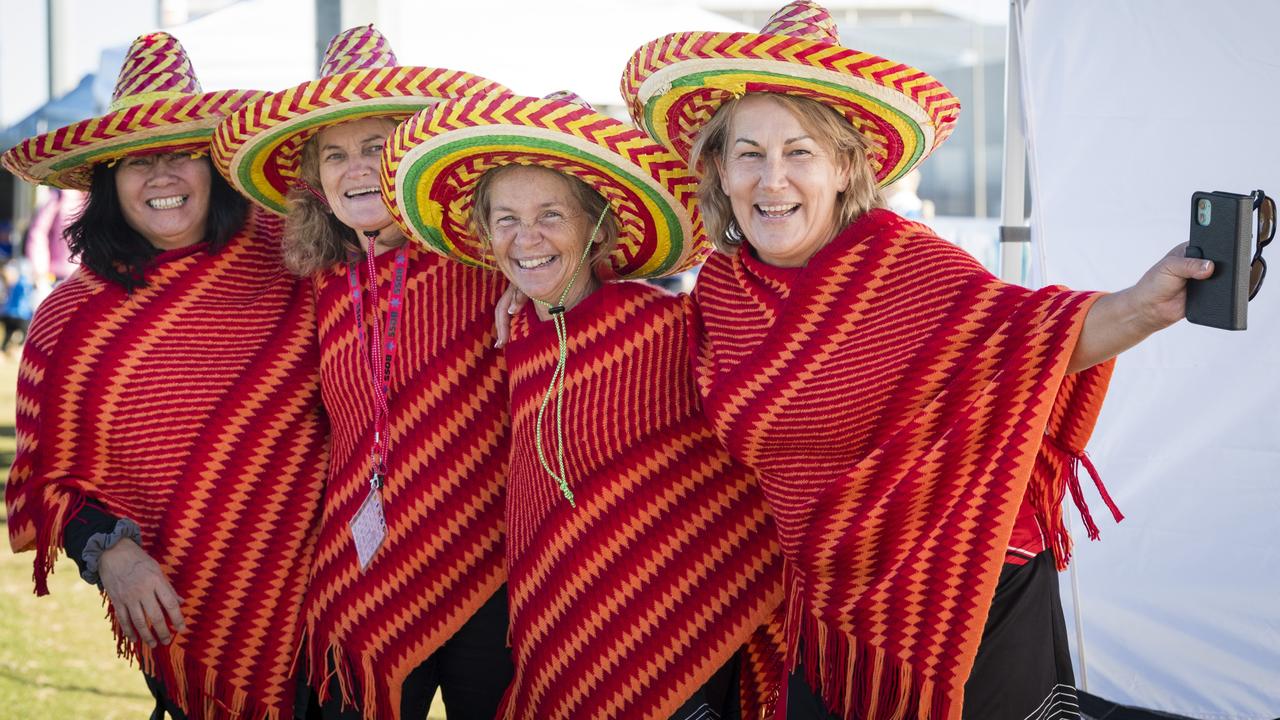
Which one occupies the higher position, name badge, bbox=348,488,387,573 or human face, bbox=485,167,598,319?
human face, bbox=485,167,598,319

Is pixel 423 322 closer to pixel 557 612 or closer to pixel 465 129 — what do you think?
pixel 465 129

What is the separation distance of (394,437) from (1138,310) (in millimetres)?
1597

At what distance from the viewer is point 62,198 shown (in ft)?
34.5

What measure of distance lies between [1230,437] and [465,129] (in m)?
2.10

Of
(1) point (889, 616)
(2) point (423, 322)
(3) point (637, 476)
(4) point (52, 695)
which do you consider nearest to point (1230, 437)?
(1) point (889, 616)

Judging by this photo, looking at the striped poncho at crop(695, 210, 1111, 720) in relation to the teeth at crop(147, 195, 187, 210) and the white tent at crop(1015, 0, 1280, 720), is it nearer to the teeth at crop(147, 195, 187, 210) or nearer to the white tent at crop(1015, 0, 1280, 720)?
the white tent at crop(1015, 0, 1280, 720)

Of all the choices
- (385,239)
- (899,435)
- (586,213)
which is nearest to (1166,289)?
(899,435)

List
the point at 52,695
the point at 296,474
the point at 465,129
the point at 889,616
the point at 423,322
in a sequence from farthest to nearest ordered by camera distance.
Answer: the point at 52,695
the point at 296,474
the point at 423,322
the point at 465,129
the point at 889,616

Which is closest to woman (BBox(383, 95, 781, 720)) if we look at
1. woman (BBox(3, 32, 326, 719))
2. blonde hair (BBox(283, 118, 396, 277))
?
blonde hair (BBox(283, 118, 396, 277))

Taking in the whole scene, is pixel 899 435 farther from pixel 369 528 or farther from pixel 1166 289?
pixel 369 528

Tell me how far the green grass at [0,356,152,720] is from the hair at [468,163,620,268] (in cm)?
248

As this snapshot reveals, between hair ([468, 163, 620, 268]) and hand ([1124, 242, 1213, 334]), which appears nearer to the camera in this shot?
hand ([1124, 242, 1213, 334])

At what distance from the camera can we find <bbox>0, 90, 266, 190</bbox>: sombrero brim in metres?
2.77

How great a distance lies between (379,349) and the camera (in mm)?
2676
